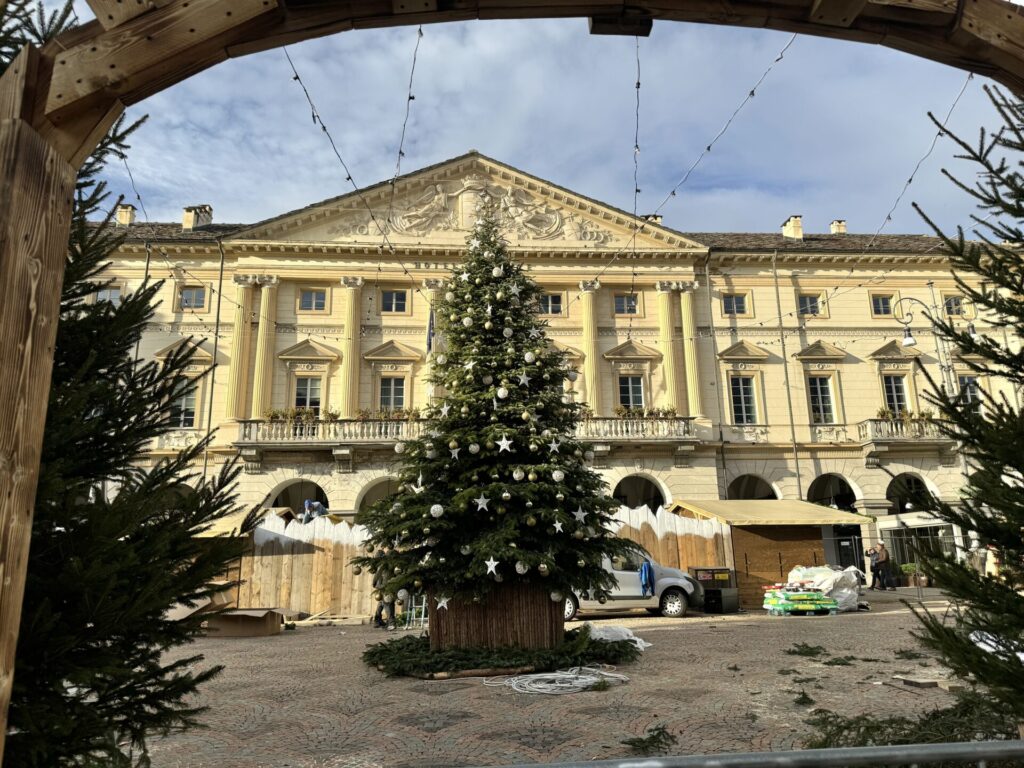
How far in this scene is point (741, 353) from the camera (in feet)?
105

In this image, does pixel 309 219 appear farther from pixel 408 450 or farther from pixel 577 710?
pixel 577 710

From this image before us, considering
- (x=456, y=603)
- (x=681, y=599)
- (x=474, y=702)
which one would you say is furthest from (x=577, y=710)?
(x=681, y=599)

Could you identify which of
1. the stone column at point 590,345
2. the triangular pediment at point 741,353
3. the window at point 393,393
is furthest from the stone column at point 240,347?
the triangular pediment at point 741,353

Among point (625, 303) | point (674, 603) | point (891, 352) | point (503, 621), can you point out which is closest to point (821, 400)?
point (891, 352)

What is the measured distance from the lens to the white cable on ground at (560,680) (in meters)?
8.50

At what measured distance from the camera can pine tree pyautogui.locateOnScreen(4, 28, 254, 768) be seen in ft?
10.4

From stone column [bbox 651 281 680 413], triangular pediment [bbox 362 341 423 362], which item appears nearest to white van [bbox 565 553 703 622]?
stone column [bbox 651 281 680 413]

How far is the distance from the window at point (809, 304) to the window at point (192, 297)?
26708 mm

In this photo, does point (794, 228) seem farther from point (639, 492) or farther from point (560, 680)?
point (560, 680)

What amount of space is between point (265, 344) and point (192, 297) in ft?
14.1

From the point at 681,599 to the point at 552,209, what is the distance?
64.9 feet

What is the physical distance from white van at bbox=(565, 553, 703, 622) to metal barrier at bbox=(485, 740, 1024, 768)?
1638cm

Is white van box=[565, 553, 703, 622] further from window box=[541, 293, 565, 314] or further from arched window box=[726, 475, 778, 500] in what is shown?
window box=[541, 293, 565, 314]

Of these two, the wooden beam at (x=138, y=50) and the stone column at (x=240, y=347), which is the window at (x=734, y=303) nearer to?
the stone column at (x=240, y=347)
